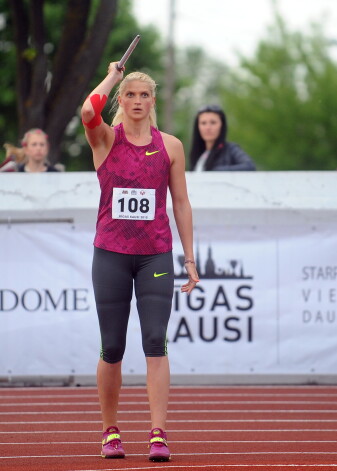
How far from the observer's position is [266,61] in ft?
167

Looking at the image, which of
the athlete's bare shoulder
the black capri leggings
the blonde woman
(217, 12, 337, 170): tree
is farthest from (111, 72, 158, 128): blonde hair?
(217, 12, 337, 170): tree

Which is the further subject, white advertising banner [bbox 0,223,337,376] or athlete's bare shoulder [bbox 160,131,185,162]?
white advertising banner [bbox 0,223,337,376]

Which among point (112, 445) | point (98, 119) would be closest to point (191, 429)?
point (112, 445)

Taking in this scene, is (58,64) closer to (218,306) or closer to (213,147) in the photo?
(213,147)

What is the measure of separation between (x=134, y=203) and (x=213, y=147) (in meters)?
4.88

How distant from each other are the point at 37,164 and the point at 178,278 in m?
2.04

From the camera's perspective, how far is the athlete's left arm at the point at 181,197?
6898 mm

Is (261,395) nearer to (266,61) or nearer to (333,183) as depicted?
(333,183)

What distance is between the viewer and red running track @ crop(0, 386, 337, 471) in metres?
6.60

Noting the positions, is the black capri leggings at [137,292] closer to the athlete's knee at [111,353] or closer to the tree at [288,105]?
the athlete's knee at [111,353]

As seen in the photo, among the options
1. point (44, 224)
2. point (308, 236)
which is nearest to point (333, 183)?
point (308, 236)

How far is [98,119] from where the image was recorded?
21.9 ft

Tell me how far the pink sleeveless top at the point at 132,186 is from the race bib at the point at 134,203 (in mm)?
23

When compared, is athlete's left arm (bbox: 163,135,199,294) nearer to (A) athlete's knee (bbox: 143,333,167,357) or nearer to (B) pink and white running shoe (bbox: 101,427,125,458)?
(A) athlete's knee (bbox: 143,333,167,357)
